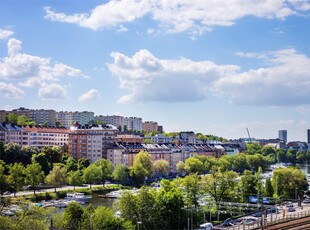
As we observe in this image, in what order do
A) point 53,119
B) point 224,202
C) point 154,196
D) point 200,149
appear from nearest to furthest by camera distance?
point 154,196, point 224,202, point 200,149, point 53,119

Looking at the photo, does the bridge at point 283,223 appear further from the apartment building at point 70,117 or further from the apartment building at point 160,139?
the apartment building at point 70,117

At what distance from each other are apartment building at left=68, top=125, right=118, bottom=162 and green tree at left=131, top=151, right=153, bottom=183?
1100cm

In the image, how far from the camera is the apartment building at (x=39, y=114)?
133m

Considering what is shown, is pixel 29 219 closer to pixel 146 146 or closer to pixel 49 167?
pixel 49 167

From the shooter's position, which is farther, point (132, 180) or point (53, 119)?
point (53, 119)

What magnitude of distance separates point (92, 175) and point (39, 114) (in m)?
75.5

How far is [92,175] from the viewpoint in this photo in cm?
6228

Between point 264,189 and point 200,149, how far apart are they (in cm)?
5994

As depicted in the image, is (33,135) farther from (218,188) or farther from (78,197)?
(218,188)

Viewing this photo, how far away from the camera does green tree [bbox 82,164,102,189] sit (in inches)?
2437

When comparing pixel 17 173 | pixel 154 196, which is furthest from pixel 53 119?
pixel 154 196

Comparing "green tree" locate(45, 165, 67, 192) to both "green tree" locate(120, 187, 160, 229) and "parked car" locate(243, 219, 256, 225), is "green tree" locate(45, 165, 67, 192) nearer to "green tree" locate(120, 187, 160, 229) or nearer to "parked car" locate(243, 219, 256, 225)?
"green tree" locate(120, 187, 160, 229)

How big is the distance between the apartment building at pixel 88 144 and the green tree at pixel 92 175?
16795 millimetres

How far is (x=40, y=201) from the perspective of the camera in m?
50.7
